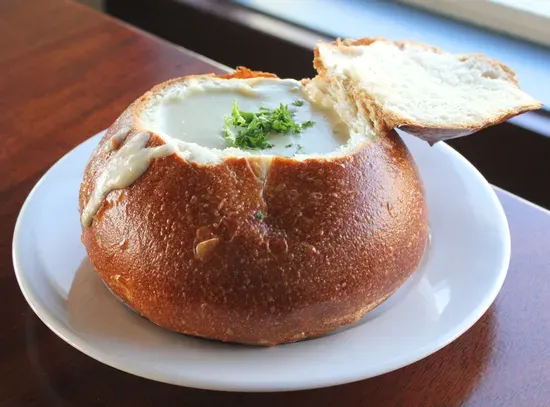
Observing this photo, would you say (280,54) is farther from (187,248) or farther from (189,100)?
(187,248)

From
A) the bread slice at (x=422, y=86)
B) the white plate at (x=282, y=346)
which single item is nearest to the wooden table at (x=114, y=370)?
the white plate at (x=282, y=346)

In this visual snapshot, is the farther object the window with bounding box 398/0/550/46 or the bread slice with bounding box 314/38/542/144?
the window with bounding box 398/0/550/46

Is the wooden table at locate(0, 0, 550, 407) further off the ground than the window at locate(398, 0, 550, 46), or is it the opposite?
the window at locate(398, 0, 550, 46)

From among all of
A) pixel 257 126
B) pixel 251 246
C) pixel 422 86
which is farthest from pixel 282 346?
pixel 422 86

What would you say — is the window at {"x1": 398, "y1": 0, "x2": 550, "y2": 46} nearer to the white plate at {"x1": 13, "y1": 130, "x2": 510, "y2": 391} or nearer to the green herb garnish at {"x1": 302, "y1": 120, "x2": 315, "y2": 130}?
the white plate at {"x1": 13, "y1": 130, "x2": 510, "y2": 391}

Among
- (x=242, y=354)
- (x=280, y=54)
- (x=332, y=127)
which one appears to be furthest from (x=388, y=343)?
(x=280, y=54)

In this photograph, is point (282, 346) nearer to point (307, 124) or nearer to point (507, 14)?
point (307, 124)

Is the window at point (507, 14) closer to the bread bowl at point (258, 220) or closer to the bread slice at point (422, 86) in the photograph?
the bread slice at point (422, 86)

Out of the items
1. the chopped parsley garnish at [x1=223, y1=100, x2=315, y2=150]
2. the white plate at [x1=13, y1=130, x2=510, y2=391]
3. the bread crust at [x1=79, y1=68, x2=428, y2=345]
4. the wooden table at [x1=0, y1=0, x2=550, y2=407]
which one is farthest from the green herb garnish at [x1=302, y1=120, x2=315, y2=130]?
the wooden table at [x1=0, y1=0, x2=550, y2=407]
